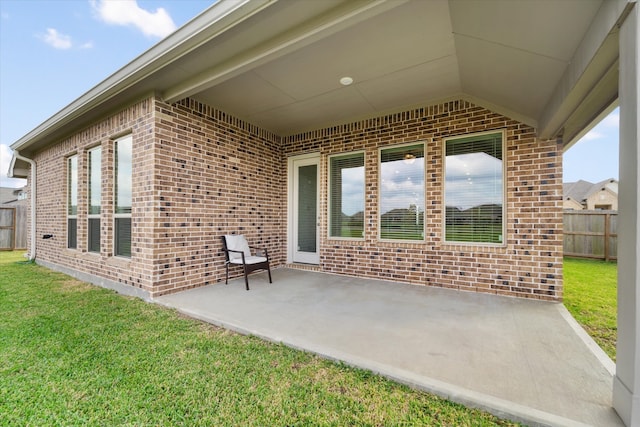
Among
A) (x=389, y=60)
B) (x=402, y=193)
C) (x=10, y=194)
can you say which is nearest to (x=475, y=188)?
(x=402, y=193)

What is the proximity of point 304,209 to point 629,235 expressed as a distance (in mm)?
5061

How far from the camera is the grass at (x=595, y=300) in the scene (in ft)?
8.86

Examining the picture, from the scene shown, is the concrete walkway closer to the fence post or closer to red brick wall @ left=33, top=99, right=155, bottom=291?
red brick wall @ left=33, top=99, right=155, bottom=291

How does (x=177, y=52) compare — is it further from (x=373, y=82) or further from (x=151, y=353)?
(x=151, y=353)

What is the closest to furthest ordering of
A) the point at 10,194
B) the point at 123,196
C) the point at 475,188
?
1. the point at 475,188
2. the point at 123,196
3. the point at 10,194

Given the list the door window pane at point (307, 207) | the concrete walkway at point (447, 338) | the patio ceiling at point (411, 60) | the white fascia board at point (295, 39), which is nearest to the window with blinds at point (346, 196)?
the door window pane at point (307, 207)

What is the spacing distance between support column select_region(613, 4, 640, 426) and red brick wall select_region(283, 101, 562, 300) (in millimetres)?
2563

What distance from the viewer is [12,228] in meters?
9.58

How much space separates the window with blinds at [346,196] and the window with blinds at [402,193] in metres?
0.46

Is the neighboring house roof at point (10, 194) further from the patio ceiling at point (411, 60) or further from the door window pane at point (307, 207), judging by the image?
the patio ceiling at point (411, 60)

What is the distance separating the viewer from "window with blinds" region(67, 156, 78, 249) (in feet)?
18.4

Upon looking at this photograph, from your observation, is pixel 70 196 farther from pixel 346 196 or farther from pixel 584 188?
pixel 584 188

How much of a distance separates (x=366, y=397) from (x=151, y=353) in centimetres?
186

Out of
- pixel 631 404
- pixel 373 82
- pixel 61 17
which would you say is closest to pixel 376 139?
pixel 373 82
